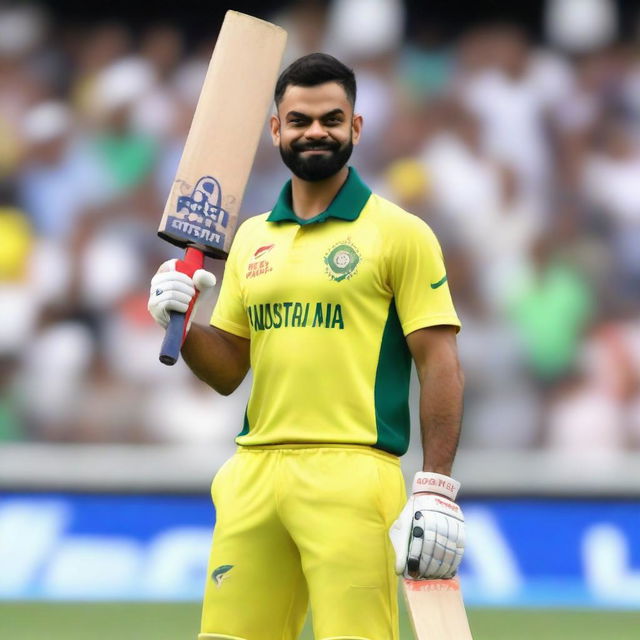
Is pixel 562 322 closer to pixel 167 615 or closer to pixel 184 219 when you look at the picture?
pixel 167 615

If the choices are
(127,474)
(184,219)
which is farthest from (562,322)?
(184,219)

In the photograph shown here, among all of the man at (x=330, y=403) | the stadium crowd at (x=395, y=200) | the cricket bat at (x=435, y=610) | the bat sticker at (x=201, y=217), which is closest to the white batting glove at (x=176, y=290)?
the man at (x=330, y=403)

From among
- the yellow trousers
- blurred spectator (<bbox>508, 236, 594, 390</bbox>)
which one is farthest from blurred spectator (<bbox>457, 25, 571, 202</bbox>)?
the yellow trousers

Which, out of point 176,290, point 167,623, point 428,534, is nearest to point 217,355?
point 176,290

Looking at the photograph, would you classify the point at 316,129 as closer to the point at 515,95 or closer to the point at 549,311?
the point at 549,311

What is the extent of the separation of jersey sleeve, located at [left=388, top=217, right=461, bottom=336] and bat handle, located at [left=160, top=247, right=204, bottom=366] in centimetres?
45

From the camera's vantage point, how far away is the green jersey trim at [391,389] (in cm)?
292

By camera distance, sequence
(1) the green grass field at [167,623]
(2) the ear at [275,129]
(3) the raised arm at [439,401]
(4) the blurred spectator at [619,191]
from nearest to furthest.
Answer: (3) the raised arm at [439,401] < (2) the ear at [275,129] < (1) the green grass field at [167,623] < (4) the blurred spectator at [619,191]

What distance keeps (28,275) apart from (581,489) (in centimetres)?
298

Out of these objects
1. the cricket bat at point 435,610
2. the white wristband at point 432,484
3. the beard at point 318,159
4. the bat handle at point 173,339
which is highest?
the beard at point 318,159

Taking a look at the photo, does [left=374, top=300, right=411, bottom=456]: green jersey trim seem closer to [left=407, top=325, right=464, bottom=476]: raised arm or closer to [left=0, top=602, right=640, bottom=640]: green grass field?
[left=407, top=325, right=464, bottom=476]: raised arm

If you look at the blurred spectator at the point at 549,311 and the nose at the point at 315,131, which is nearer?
the nose at the point at 315,131

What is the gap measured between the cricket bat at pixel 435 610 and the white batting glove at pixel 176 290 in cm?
74

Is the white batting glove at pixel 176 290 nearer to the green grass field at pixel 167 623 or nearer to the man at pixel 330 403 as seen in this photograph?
the man at pixel 330 403
